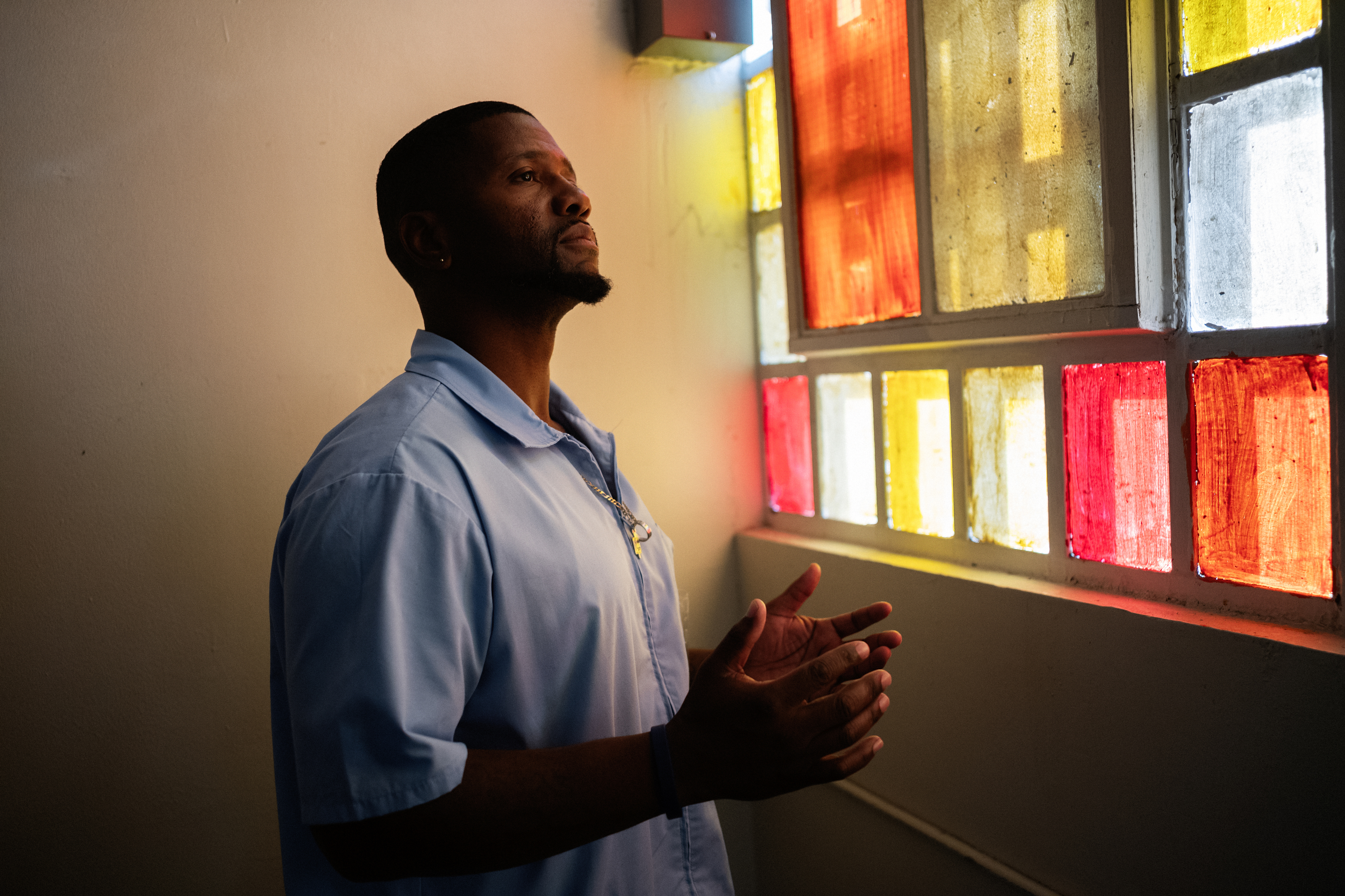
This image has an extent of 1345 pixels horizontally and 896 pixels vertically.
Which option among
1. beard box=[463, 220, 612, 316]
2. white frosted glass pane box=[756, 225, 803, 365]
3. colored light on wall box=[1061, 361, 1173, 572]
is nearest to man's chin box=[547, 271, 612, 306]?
beard box=[463, 220, 612, 316]

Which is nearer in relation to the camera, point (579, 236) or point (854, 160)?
point (579, 236)

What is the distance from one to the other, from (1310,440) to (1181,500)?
0.62ft

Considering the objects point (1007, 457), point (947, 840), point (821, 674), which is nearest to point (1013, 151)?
point (1007, 457)

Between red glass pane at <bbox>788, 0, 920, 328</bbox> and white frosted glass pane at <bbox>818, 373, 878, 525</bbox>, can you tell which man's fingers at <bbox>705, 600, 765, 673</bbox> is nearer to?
red glass pane at <bbox>788, 0, 920, 328</bbox>

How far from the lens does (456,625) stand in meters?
0.81

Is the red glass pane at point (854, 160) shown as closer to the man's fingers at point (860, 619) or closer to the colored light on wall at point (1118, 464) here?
the colored light on wall at point (1118, 464)

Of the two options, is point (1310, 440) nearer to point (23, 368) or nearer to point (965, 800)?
point (965, 800)

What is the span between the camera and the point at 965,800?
159 cm

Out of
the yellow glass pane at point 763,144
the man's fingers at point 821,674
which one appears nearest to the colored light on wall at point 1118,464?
the man's fingers at point 821,674

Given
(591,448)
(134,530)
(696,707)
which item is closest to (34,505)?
(134,530)

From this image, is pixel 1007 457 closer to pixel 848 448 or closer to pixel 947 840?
pixel 848 448

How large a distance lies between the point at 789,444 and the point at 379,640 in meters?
1.49

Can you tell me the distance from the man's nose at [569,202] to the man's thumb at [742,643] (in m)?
0.65

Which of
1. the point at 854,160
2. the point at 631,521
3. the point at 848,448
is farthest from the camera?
the point at 848,448
